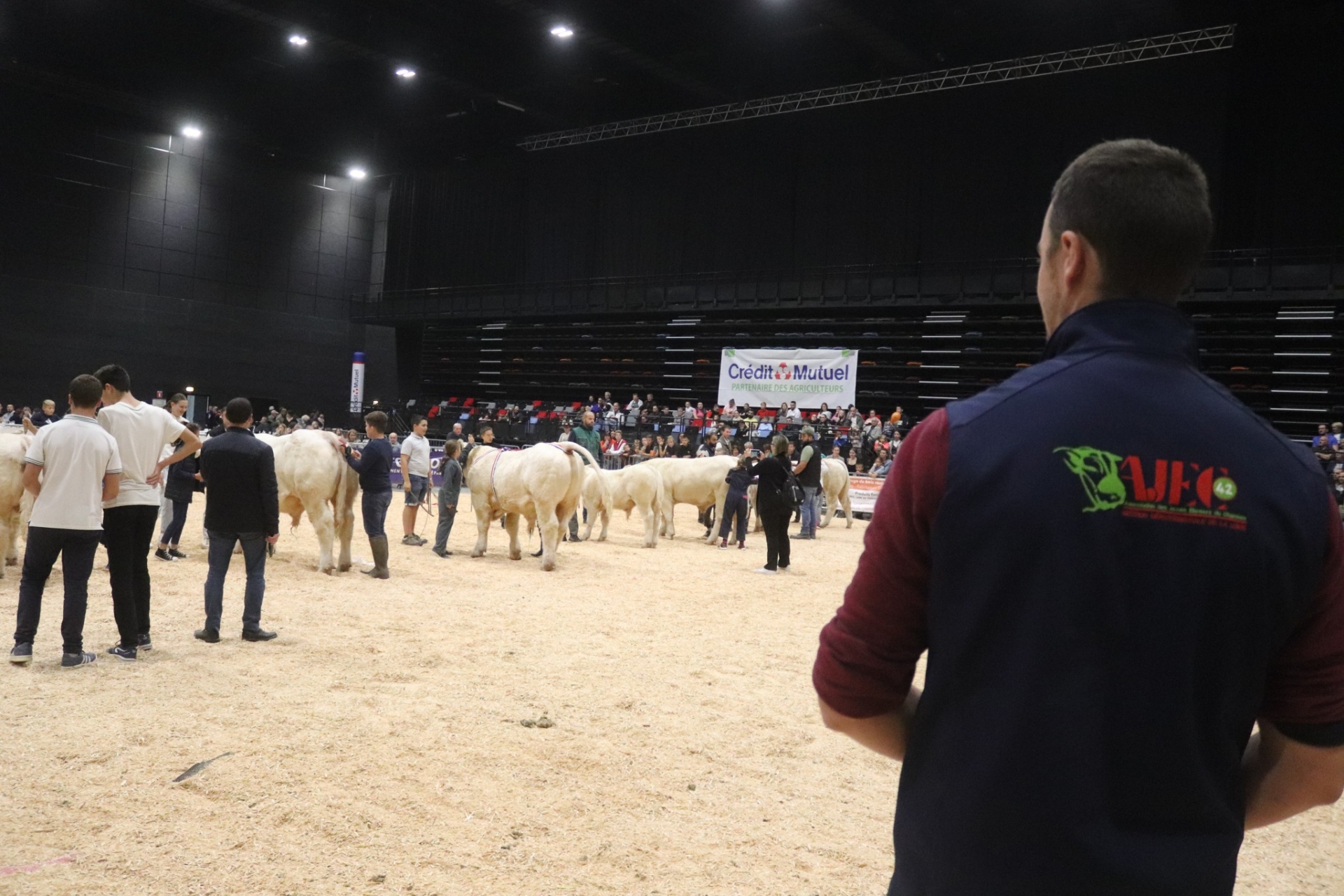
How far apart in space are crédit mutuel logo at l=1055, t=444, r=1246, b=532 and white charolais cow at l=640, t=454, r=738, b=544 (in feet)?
45.8

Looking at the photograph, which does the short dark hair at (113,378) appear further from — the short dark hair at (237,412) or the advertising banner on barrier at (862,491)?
the advertising banner on barrier at (862,491)

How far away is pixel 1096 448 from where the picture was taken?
122cm

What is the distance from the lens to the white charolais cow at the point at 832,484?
1897 cm

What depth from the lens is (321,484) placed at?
9.67 m

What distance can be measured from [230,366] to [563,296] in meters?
12.1

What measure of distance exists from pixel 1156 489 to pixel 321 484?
30.9ft

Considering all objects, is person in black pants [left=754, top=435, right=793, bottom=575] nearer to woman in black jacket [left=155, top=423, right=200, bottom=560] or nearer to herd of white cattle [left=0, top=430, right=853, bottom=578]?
herd of white cattle [left=0, top=430, right=853, bottom=578]

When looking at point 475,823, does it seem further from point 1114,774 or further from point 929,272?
point 929,272

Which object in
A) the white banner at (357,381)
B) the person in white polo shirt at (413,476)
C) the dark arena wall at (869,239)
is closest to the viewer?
the person in white polo shirt at (413,476)

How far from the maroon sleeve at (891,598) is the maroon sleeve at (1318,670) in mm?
492

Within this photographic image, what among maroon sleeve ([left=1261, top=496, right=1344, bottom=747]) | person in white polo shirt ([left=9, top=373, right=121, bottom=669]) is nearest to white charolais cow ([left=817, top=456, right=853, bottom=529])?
person in white polo shirt ([left=9, top=373, right=121, bottom=669])

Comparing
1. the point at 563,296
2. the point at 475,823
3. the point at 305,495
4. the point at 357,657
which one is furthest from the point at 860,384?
the point at 475,823

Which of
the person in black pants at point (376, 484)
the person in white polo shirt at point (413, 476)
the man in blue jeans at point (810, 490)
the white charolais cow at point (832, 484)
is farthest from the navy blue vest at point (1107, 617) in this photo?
the white charolais cow at point (832, 484)

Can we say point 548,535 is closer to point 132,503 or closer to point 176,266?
point 132,503
